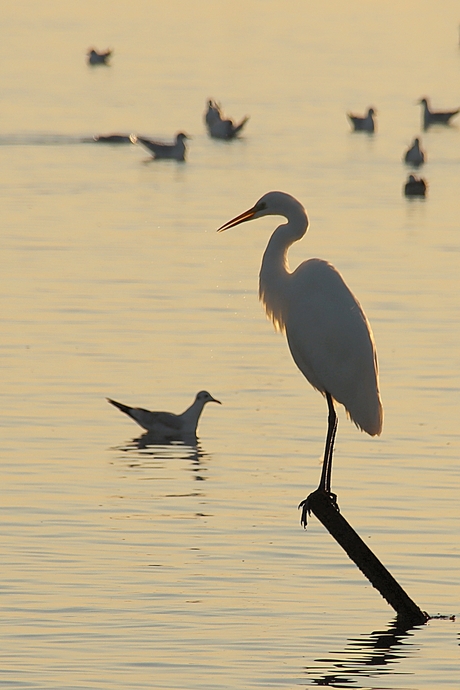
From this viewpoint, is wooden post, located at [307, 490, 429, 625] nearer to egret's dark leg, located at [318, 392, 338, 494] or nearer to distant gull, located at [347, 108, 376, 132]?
egret's dark leg, located at [318, 392, 338, 494]

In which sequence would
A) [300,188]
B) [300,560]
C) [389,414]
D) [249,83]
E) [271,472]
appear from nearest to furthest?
[300,560], [271,472], [389,414], [300,188], [249,83]

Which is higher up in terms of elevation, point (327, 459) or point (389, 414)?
point (327, 459)

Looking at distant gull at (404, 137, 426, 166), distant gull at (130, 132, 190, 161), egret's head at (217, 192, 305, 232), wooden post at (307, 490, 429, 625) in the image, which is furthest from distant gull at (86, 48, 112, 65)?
wooden post at (307, 490, 429, 625)

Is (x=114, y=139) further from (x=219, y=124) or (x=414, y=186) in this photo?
(x=414, y=186)

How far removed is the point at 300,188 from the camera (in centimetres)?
3416

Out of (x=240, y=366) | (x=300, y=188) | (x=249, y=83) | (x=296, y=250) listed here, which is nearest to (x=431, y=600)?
(x=240, y=366)

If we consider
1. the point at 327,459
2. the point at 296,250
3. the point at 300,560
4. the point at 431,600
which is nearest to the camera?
the point at 327,459

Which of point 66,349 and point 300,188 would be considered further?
point 300,188

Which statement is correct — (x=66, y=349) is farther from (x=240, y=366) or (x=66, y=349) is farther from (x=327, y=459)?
(x=327, y=459)

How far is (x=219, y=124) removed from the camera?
43.0 meters

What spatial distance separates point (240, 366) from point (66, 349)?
6.12 ft

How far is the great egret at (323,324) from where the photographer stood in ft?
36.8

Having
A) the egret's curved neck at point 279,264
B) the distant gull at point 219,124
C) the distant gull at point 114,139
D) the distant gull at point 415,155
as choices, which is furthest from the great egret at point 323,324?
the distant gull at point 219,124

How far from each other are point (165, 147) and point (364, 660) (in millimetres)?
28300
